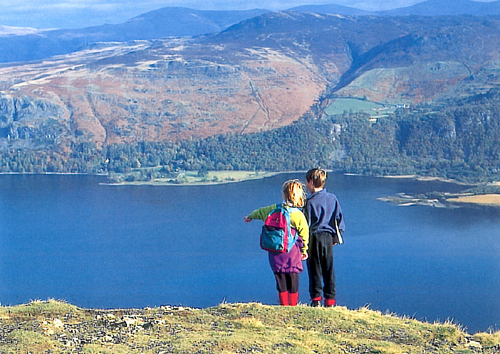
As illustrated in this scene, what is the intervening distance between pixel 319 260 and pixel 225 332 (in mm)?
1344

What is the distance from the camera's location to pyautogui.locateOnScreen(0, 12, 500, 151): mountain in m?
83.7

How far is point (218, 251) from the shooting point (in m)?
39.6

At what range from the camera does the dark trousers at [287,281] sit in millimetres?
6602

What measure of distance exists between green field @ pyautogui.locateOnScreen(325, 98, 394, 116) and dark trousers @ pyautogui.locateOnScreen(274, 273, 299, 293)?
77786 mm

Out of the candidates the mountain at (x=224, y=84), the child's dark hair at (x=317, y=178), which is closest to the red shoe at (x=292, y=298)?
the child's dark hair at (x=317, y=178)

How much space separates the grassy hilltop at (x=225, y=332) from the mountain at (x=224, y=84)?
74.4 meters

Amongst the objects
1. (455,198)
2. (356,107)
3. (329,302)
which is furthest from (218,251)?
(356,107)

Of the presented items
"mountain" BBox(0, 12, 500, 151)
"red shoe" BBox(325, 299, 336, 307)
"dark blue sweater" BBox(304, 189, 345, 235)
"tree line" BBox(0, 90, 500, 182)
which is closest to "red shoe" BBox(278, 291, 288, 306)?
"red shoe" BBox(325, 299, 336, 307)

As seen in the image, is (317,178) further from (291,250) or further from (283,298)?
(283,298)

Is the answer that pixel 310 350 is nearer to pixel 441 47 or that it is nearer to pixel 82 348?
pixel 82 348

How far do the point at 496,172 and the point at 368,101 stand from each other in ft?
86.8

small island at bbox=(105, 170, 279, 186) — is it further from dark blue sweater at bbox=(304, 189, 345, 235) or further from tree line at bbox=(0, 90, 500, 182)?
dark blue sweater at bbox=(304, 189, 345, 235)

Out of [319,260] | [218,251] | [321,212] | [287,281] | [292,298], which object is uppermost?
[321,212]

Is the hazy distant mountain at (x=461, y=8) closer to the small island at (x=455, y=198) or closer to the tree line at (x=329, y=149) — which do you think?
the tree line at (x=329, y=149)
